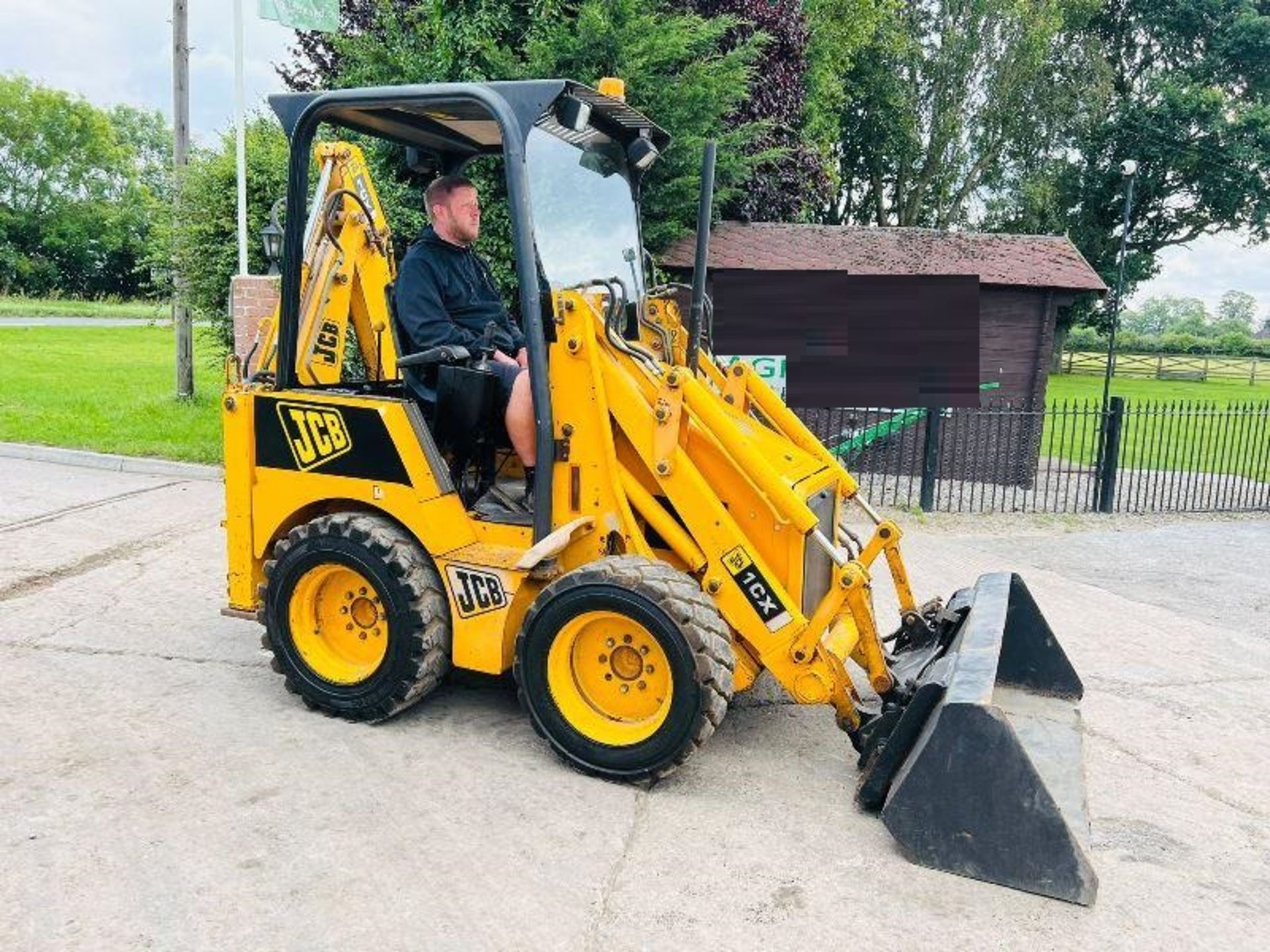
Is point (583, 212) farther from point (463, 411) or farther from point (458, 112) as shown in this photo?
point (463, 411)

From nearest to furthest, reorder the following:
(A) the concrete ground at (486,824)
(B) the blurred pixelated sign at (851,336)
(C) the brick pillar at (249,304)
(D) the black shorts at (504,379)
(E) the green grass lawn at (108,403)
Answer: (A) the concrete ground at (486,824), (D) the black shorts at (504,379), (C) the brick pillar at (249,304), (E) the green grass lawn at (108,403), (B) the blurred pixelated sign at (851,336)

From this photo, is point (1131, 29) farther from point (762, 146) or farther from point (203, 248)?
point (203, 248)

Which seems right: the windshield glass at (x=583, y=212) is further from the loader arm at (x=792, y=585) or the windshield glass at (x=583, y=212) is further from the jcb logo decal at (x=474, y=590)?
the jcb logo decal at (x=474, y=590)

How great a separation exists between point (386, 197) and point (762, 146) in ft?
21.5

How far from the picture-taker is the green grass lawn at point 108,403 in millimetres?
10680

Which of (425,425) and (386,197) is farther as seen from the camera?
(386,197)

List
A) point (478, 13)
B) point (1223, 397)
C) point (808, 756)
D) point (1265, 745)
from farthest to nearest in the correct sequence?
point (1223, 397) → point (478, 13) → point (1265, 745) → point (808, 756)

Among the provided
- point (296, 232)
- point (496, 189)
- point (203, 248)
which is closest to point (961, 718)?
point (296, 232)

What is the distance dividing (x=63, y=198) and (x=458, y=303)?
68682 millimetres

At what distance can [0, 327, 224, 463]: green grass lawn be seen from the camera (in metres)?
10.7

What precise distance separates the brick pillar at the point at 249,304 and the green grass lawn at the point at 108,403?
4.03 feet

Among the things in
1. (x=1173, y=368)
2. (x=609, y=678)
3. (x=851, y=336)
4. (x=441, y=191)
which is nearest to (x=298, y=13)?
(x=851, y=336)

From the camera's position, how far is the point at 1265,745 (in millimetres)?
4730

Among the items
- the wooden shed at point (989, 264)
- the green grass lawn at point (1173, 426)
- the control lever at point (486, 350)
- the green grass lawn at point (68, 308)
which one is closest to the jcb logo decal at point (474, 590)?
the control lever at point (486, 350)
